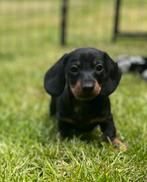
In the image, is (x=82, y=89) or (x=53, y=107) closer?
(x=82, y=89)

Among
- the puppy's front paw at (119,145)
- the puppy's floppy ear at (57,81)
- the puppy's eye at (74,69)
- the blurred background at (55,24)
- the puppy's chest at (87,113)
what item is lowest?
the blurred background at (55,24)

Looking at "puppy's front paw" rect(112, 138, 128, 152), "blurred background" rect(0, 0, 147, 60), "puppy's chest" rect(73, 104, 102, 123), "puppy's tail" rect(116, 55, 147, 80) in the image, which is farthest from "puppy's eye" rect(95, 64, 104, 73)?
"blurred background" rect(0, 0, 147, 60)

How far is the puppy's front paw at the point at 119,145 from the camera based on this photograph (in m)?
3.58

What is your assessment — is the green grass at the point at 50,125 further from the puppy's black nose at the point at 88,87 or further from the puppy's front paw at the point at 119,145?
the puppy's black nose at the point at 88,87

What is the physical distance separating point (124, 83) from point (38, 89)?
3.15 feet

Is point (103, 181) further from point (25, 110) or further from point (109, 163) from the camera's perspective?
point (25, 110)

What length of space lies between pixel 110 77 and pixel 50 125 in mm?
967

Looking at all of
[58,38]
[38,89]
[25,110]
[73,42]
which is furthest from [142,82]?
[58,38]

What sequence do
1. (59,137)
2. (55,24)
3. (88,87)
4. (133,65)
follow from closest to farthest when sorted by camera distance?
(88,87)
(59,137)
(133,65)
(55,24)

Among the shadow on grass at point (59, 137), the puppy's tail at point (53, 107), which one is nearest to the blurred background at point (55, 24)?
the puppy's tail at point (53, 107)

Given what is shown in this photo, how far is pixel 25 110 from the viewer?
505cm

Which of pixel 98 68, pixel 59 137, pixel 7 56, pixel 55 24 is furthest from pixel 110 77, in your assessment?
pixel 55 24

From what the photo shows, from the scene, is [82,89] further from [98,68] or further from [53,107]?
[53,107]

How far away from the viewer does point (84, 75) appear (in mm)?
3461
